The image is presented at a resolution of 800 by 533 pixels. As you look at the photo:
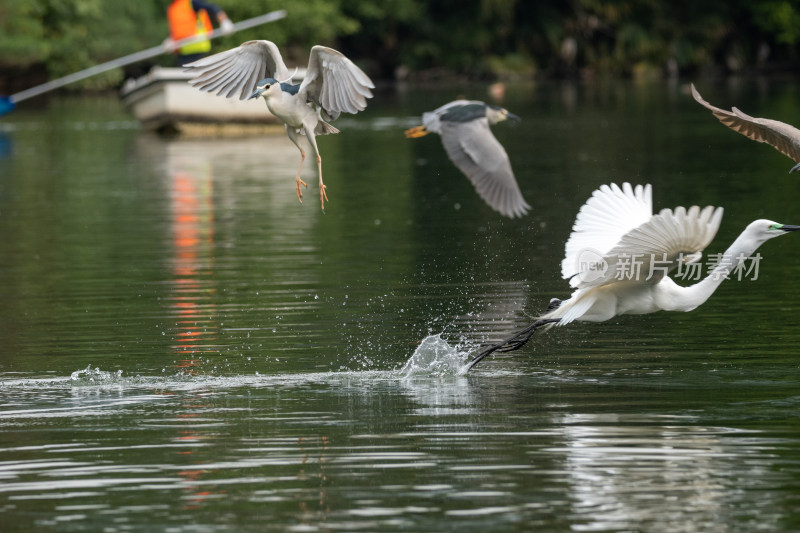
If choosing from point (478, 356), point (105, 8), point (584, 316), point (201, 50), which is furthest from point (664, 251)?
point (105, 8)

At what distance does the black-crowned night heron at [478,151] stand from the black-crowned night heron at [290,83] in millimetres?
2896

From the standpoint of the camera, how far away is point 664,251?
8055 millimetres

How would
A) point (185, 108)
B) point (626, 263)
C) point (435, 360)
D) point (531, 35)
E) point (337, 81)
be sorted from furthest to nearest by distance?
1. point (531, 35)
2. point (185, 108)
3. point (337, 81)
4. point (435, 360)
5. point (626, 263)

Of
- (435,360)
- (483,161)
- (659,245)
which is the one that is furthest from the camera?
(483,161)

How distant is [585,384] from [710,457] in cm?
170

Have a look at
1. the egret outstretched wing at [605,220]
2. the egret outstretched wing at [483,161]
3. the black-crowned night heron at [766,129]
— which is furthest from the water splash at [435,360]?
the egret outstretched wing at [483,161]

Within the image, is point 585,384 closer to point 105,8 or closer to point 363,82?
point 363,82

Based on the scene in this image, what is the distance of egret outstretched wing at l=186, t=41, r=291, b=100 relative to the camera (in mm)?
9945

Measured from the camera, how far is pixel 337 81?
9766 mm

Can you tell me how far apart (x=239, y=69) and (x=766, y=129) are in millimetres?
3746

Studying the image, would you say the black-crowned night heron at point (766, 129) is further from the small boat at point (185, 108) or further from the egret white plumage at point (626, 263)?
the small boat at point (185, 108)

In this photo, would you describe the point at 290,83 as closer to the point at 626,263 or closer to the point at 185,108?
the point at 626,263

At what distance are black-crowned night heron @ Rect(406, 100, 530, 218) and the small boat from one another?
59.2 feet

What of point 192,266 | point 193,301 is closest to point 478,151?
point 193,301
